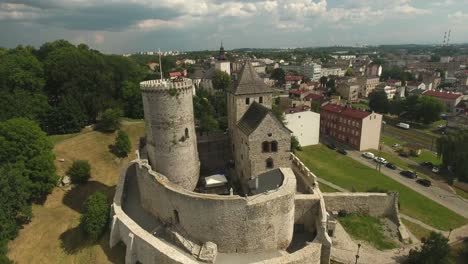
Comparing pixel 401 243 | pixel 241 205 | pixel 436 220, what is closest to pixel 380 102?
pixel 436 220

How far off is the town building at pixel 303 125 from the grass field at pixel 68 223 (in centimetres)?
2847

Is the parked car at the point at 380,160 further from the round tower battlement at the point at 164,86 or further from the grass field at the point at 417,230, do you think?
the round tower battlement at the point at 164,86

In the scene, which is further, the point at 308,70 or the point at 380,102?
the point at 308,70

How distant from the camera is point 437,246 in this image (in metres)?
21.9

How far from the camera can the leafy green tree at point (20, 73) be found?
38.8 metres

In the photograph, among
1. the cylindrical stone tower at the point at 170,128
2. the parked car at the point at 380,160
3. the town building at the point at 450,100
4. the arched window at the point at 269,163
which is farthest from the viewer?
the town building at the point at 450,100

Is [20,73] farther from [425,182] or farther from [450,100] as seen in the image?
[450,100]

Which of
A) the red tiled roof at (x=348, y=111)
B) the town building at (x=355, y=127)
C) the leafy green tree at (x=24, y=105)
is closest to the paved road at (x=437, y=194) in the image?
the town building at (x=355, y=127)

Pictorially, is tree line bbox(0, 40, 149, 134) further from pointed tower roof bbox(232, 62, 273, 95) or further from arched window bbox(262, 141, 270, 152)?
arched window bbox(262, 141, 270, 152)

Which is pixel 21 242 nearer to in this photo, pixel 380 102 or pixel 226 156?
pixel 226 156

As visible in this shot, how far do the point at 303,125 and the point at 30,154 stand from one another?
40041mm

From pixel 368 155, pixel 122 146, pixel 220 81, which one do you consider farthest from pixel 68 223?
pixel 220 81

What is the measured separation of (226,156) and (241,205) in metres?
14.0

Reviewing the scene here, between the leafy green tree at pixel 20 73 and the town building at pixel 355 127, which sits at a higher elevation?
the leafy green tree at pixel 20 73
